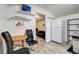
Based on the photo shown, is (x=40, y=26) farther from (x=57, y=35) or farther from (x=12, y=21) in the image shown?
(x=12, y=21)

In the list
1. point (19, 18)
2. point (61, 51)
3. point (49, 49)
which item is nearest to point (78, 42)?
point (61, 51)

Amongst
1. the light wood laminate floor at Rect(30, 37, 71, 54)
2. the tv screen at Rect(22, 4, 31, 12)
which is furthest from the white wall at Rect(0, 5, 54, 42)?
the light wood laminate floor at Rect(30, 37, 71, 54)

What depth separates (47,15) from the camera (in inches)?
Result: 56.2

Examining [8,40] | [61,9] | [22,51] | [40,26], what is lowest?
[22,51]

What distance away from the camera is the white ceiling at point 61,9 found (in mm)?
1326

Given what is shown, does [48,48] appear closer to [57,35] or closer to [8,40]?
[57,35]

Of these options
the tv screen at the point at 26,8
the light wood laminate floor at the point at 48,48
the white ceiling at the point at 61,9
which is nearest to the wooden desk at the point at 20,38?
the light wood laminate floor at the point at 48,48

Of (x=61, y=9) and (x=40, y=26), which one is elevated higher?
(x=61, y=9)

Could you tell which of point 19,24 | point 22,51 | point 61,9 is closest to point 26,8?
point 19,24

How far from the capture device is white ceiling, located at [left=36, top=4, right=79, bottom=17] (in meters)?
1.33

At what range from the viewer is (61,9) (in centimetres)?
139

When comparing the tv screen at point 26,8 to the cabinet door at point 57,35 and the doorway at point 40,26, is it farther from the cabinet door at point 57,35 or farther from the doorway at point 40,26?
the cabinet door at point 57,35

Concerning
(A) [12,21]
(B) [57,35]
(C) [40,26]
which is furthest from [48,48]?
(A) [12,21]
